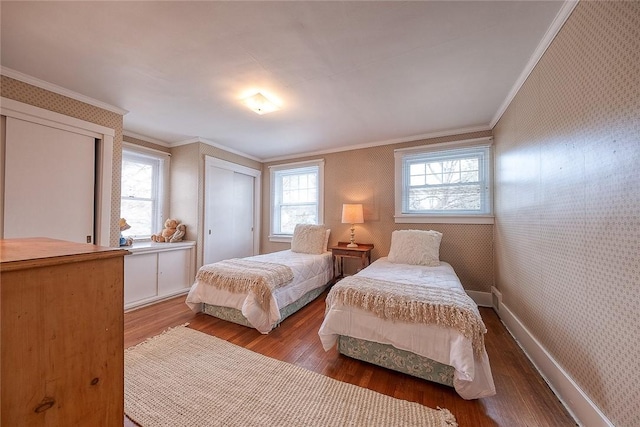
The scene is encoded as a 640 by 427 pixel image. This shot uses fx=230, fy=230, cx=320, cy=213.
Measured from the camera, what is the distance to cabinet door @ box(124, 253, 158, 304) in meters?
2.81

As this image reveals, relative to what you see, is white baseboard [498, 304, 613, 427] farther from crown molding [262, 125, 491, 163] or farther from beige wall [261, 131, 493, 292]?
crown molding [262, 125, 491, 163]

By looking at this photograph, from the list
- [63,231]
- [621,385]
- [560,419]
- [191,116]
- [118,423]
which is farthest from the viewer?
[191,116]

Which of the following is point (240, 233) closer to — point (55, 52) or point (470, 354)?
point (55, 52)

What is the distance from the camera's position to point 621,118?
1.05m

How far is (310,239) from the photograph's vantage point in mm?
3670

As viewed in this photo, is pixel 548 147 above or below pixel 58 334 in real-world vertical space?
above

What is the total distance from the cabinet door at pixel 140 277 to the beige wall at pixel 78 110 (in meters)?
0.33

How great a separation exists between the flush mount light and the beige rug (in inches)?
91.8

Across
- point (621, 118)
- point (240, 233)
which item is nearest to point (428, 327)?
point (621, 118)

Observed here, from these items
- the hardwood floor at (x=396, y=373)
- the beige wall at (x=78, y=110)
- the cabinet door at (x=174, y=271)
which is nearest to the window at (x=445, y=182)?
the hardwood floor at (x=396, y=373)

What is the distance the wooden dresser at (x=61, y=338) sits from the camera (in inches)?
22.3

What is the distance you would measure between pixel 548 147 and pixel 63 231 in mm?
4262

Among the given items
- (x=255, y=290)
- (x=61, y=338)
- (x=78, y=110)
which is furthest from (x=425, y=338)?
(x=78, y=110)

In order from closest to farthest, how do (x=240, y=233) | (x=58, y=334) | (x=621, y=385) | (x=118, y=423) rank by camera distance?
1. (x=58, y=334)
2. (x=118, y=423)
3. (x=621, y=385)
4. (x=240, y=233)
